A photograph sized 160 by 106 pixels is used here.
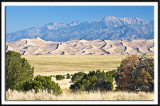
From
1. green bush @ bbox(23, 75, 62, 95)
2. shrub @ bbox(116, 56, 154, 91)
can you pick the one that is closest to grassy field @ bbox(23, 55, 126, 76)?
green bush @ bbox(23, 75, 62, 95)

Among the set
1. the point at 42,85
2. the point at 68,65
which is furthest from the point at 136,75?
the point at 68,65

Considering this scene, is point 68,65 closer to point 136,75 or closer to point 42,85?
point 42,85

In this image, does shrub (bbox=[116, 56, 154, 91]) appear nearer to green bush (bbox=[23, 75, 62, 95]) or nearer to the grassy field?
green bush (bbox=[23, 75, 62, 95])

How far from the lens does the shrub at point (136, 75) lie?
12.3m

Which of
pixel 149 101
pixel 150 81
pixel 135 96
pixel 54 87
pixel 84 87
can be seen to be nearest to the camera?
pixel 149 101

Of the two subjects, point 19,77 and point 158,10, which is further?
point 19,77

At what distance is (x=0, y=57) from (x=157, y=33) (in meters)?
5.63

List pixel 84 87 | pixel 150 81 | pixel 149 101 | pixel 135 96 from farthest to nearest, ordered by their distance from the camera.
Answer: pixel 84 87 < pixel 150 81 < pixel 135 96 < pixel 149 101

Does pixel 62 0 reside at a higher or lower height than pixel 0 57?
higher

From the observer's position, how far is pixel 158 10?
335 inches

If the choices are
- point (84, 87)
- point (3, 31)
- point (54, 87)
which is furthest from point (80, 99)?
point (84, 87)

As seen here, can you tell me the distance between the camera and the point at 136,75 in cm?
1275

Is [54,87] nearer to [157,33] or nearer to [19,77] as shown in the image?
[19,77]

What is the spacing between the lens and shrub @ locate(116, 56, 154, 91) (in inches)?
483
